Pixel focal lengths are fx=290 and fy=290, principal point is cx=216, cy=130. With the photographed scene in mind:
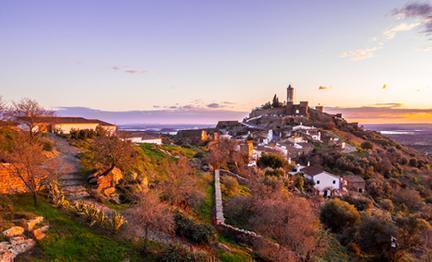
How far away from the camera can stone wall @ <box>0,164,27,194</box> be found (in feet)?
37.5

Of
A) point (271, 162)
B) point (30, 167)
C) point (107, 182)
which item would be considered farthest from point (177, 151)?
point (30, 167)

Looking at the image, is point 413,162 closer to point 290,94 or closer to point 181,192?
point 290,94

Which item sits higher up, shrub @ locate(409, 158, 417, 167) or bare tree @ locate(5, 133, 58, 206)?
bare tree @ locate(5, 133, 58, 206)

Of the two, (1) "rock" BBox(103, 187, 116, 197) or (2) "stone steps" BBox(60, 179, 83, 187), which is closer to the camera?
(2) "stone steps" BBox(60, 179, 83, 187)

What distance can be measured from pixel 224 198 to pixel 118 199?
7.98m

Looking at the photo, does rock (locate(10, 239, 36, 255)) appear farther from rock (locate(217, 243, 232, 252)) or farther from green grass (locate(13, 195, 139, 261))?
rock (locate(217, 243, 232, 252))

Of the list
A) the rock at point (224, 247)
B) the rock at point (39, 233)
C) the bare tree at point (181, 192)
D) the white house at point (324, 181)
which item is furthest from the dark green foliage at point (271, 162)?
the rock at point (39, 233)

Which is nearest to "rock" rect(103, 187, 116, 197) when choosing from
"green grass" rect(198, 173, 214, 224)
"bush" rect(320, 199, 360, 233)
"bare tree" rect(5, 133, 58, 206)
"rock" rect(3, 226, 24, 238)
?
"bare tree" rect(5, 133, 58, 206)

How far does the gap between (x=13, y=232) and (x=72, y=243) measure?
5.32ft

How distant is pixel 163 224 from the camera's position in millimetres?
10156

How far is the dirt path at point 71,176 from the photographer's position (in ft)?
42.5

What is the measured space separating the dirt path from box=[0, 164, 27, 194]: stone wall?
5.47 ft

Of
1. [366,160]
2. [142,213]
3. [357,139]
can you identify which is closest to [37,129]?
[142,213]

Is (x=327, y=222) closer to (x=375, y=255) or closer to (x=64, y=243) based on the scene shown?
(x=375, y=255)
